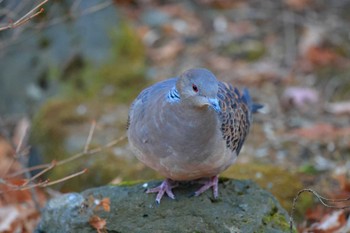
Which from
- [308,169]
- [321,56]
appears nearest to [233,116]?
[308,169]

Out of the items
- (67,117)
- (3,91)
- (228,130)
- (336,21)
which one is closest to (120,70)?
(67,117)

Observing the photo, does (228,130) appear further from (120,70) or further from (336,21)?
(336,21)

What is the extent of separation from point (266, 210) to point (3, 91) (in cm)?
463

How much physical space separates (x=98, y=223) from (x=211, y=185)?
2.33ft

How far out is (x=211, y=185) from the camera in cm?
418

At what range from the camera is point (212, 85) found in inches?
135

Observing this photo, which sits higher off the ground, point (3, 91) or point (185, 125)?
point (185, 125)

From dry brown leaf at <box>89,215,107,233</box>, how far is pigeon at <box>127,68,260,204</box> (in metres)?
0.37

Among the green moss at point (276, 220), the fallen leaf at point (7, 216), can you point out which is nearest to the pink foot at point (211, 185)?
the green moss at point (276, 220)

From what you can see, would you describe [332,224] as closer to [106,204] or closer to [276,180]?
[276,180]

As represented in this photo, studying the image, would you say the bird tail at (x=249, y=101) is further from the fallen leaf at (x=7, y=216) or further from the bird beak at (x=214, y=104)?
the fallen leaf at (x=7, y=216)

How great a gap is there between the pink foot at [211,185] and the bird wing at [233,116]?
0.22 meters

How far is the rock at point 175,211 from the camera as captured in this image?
388 cm

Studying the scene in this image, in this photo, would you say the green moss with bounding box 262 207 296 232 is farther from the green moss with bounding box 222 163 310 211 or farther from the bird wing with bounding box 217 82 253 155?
the green moss with bounding box 222 163 310 211
